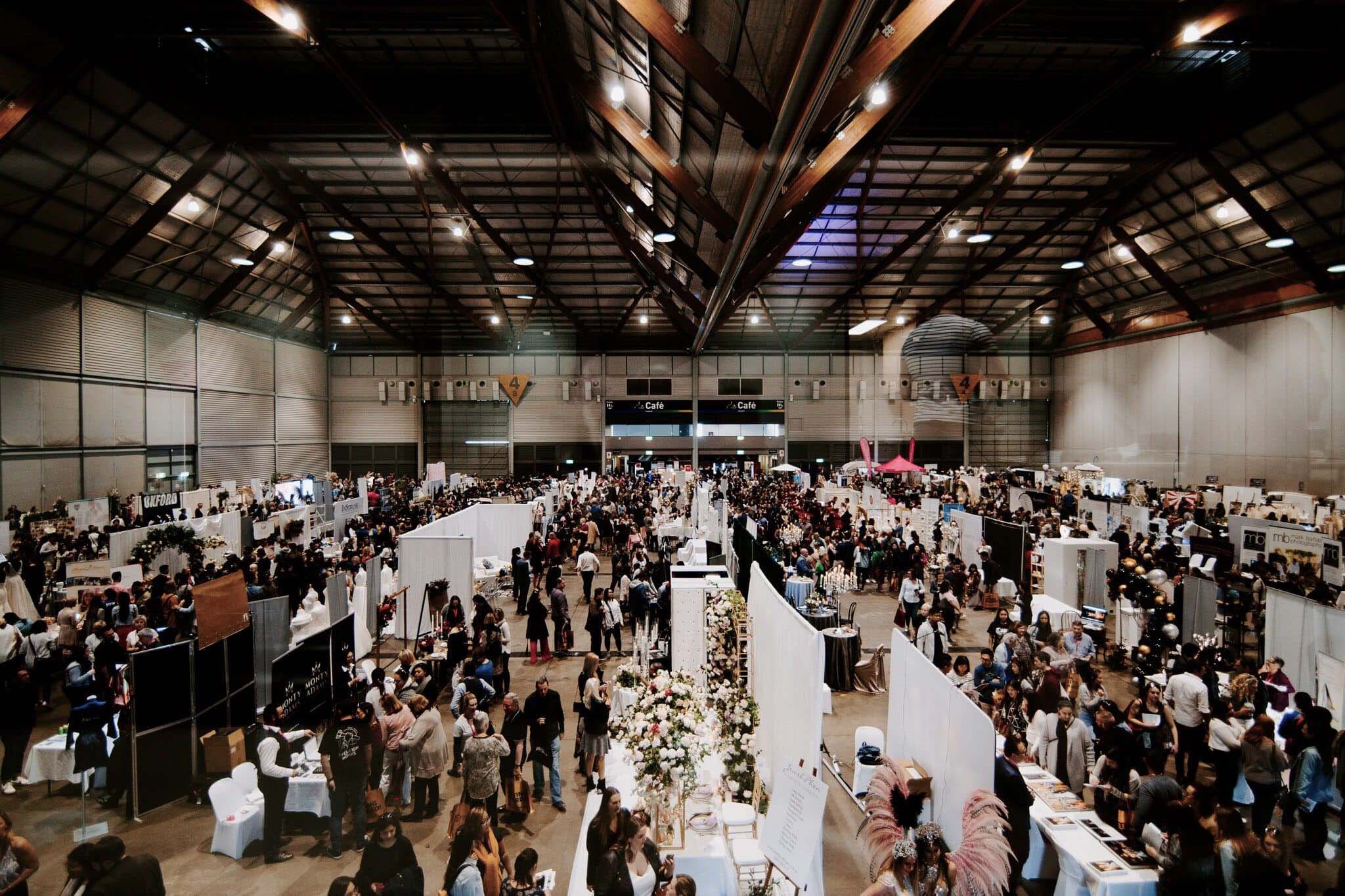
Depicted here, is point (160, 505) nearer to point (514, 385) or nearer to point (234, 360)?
point (234, 360)

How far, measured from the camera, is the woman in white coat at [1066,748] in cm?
456

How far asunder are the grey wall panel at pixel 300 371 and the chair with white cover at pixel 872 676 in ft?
76.1

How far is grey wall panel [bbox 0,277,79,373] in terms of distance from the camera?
13562 millimetres

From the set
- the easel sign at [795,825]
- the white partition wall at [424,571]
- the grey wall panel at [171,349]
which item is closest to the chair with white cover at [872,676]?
the easel sign at [795,825]

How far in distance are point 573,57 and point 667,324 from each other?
16887mm

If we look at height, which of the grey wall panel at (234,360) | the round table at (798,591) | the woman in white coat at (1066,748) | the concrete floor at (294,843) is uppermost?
the grey wall panel at (234,360)

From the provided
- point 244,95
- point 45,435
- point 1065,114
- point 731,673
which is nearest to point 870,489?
point 1065,114

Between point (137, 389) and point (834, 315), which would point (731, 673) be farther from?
point (834, 315)

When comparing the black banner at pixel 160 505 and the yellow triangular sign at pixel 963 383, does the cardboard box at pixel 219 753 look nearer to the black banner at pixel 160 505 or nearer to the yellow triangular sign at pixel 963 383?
the black banner at pixel 160 505

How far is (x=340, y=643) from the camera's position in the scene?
6.07 m

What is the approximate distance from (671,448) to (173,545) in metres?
18.6

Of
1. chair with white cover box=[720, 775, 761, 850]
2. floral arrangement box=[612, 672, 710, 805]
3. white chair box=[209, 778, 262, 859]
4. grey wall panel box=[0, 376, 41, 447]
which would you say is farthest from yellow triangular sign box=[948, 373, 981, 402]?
grey wall panel box=[0, 376, 41, 447]

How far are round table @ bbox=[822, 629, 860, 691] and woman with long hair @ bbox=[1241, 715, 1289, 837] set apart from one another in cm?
337

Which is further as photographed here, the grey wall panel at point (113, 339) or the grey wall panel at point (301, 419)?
the grey wall panel at point (301, 419)
